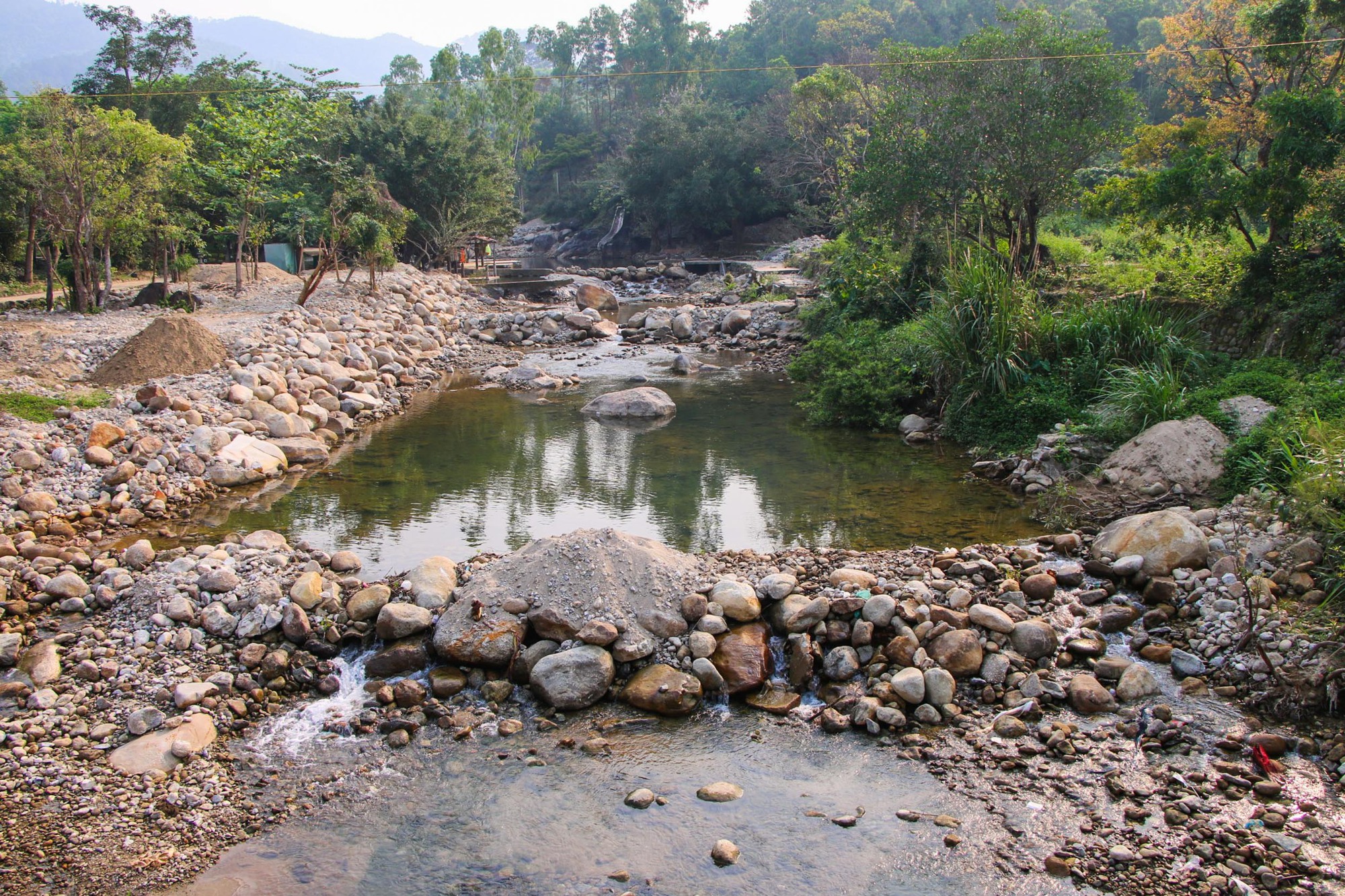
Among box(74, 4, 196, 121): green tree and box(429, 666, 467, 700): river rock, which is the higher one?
box(74, 4, 196, 121): green tree

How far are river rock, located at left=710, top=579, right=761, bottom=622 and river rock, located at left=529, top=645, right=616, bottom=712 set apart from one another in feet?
3.61

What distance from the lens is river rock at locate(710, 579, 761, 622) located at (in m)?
7.14

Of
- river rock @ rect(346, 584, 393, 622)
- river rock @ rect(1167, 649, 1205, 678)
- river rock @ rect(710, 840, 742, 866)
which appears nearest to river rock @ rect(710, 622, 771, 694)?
river rock @ rect(710, 840, 742, 866)

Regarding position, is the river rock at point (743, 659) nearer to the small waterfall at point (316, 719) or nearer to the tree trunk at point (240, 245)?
the small waterfall at point (316, 719)

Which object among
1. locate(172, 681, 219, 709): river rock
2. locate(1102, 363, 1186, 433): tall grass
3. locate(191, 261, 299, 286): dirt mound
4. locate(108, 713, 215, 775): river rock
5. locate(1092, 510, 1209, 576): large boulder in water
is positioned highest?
locate(191, 261, 299, 286): dirt mound

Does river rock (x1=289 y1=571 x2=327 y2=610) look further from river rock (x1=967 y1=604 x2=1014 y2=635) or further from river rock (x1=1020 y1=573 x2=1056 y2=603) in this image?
river rock (x1=1020 y1=573 x2=1056 y2=603)

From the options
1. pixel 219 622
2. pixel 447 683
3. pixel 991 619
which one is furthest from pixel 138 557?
pixel 991 619

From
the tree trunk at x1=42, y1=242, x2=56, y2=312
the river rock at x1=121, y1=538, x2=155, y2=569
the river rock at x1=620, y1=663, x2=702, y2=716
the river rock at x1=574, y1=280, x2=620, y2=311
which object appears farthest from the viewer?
the river rock at x1=574, y1=280, x2=620, y2=311

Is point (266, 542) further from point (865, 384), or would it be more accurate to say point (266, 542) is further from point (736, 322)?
point (736, 322)

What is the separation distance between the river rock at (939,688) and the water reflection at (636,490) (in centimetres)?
292

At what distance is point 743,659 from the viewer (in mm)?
6754

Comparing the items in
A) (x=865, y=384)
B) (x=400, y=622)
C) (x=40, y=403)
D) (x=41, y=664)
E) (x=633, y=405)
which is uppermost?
(x=865, y=384)

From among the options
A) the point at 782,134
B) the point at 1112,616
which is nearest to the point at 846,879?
the point at 1112,616

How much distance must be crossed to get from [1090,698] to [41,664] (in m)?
7.66
